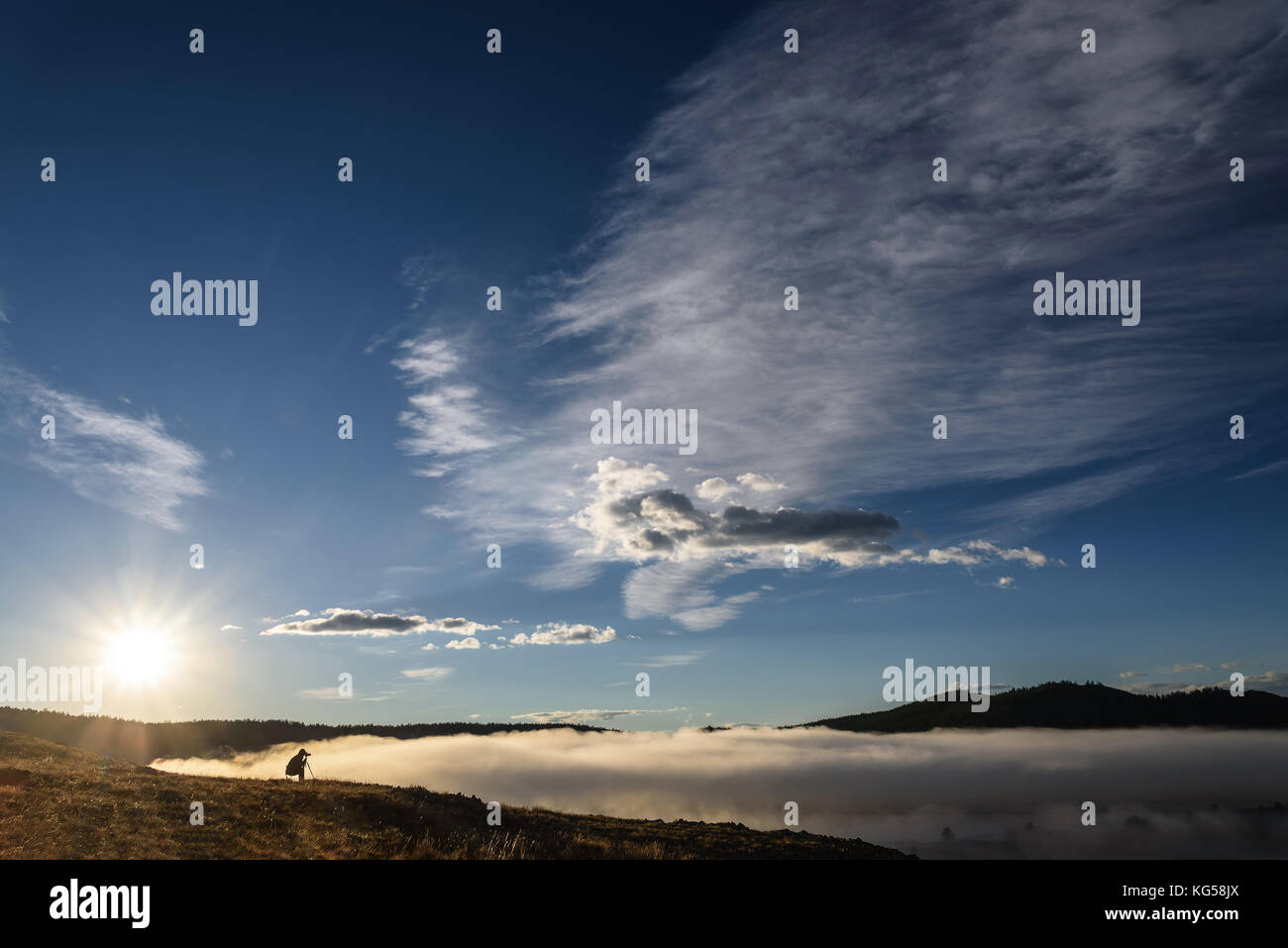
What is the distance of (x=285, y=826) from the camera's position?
94.9 ft

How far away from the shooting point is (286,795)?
1371 inches

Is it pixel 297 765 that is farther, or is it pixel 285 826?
pixel 297 765

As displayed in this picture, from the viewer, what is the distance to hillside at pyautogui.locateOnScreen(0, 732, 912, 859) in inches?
952

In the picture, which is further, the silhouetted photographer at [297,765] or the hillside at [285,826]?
the silhouetted photographer at [297,765]

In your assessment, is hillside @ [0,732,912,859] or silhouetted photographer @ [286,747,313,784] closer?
hillside @ [0,732,912,859]

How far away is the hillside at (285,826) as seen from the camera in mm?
24188

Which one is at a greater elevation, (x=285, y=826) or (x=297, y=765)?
(x=285, y=826)

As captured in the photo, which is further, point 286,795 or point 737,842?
point 737,842
